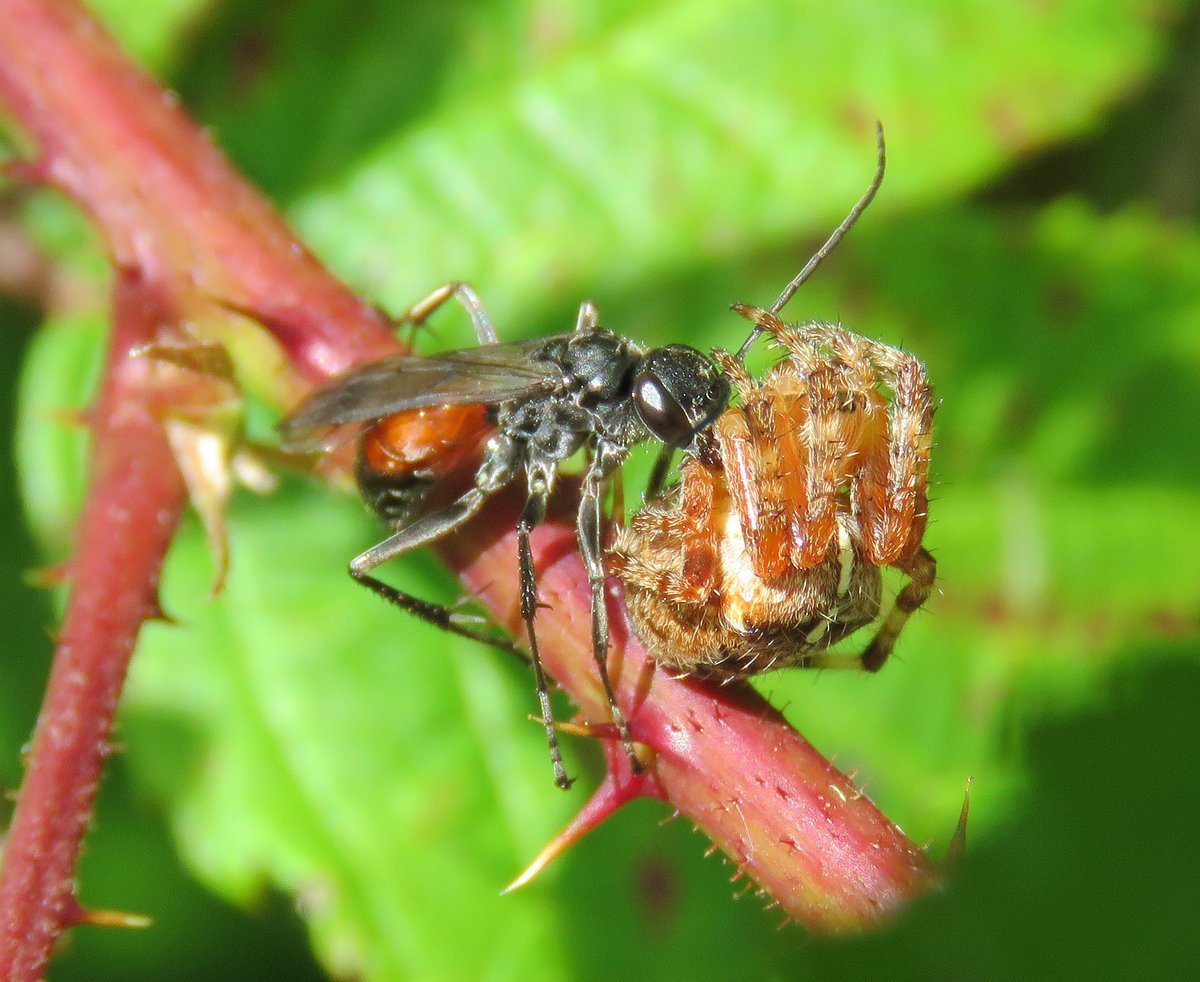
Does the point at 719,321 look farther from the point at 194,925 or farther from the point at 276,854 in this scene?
the point at 194,925

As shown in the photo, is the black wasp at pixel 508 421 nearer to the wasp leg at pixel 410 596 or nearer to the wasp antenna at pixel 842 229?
the wasp leg at pixel 410 596

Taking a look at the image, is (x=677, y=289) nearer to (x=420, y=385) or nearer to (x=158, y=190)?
(x=420, y=385)

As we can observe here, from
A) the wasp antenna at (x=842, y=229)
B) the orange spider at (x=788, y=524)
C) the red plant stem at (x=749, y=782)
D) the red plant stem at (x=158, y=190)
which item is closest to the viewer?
the red plant stem at (x=749, y=782)

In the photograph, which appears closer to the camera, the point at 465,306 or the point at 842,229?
the point at 842,229

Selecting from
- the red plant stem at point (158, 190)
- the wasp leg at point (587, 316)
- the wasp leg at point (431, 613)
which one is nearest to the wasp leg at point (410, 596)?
the wasp leg at point (431, 613)

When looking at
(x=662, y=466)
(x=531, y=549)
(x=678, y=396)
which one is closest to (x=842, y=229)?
(x=678, y=396)

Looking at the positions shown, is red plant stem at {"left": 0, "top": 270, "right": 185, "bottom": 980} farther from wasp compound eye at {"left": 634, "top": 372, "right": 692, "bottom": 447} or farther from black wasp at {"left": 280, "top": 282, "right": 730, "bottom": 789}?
wasp compound eye at {"left": 634, "top": 372, "right": 692, "bottom": 447}

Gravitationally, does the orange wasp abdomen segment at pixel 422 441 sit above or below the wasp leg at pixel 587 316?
below
